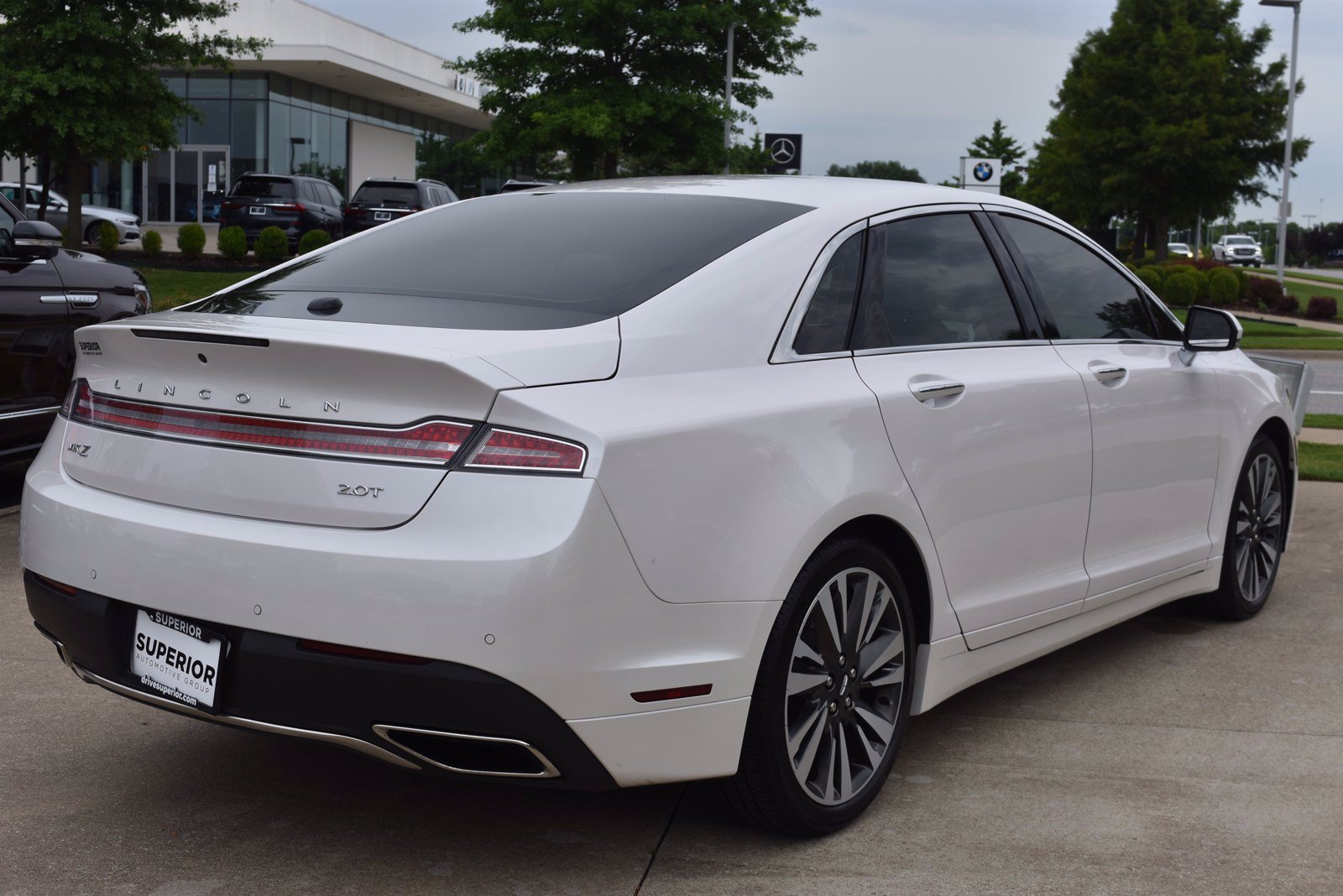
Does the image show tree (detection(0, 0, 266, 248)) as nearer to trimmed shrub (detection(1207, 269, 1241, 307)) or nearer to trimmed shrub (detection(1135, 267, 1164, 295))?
trimmed shrub (detection(1135, 267, 1164, 295))

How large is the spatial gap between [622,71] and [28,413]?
24.6 metres

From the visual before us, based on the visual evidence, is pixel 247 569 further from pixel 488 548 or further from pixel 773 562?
pixel 773 562

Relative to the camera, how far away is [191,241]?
26.0 metres

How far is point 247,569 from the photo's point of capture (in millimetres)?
2979

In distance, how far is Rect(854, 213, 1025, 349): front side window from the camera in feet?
12.8

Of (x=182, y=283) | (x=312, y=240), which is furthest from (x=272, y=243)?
(x=182, y=283)

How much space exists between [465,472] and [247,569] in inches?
20.3

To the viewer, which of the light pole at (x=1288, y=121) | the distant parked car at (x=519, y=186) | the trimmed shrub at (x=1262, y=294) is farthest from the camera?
the light pole at (x=1288, y=121)

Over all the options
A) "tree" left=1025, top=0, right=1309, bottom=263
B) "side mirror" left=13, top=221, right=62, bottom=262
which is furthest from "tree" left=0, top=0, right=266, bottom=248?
"tree" left=1025, top=0, right=1309, bottom=263

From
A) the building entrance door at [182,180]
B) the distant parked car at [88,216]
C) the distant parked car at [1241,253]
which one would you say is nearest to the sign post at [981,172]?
the distant parked car at [88,216]

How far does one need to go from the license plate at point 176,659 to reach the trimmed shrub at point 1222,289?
101 ft

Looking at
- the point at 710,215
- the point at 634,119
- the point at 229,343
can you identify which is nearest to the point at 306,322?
the point at 229,343

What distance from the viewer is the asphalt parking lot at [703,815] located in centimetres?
330

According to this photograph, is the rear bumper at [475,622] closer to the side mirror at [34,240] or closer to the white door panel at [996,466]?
the white door panel at [996,466]
